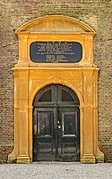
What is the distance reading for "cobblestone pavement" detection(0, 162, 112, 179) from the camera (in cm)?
1192

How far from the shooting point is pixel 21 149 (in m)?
14.8

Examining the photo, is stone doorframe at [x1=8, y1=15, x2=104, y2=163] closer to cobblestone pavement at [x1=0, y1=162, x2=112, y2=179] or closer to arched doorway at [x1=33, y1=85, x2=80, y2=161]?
arched doorway at [x1=33, y1=85, x2=80, y2=161]

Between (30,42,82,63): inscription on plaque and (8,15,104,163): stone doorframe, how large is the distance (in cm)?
12

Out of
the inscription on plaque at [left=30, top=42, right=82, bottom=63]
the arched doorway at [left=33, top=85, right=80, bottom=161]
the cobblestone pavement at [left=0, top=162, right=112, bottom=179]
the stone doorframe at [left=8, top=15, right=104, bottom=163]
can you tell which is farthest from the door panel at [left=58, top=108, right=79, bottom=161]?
the inscription on plaque at [left=30, top=42, right=82, bottom=63]

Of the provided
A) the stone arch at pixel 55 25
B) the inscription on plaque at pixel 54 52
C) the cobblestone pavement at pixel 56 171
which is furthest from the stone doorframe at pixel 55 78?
the cobblestone pavement at pixel 56 171

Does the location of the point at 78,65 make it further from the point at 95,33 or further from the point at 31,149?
the point at 31,149

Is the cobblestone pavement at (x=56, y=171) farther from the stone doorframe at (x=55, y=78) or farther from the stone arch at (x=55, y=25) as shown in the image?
the stone arch at (x=55, y=25)

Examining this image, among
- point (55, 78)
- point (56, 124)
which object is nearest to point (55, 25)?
point (55, 78)

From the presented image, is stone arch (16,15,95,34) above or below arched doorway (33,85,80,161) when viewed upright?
above

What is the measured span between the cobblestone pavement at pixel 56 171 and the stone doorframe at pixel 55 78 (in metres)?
0.65

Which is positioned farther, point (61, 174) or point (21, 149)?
point (21, 149)

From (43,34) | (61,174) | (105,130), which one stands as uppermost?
(43,34)

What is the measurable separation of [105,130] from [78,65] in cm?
216

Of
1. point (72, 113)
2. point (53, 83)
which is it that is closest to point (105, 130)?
point (72, 113)
